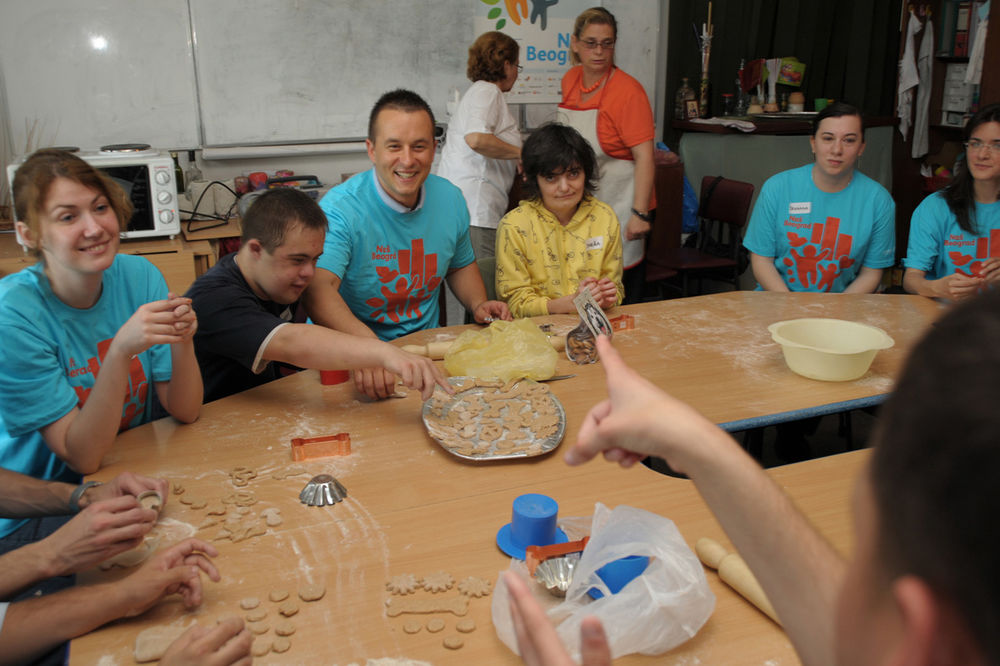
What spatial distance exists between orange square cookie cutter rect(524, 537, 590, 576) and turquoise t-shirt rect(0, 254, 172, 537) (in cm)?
108

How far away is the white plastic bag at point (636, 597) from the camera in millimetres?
1060

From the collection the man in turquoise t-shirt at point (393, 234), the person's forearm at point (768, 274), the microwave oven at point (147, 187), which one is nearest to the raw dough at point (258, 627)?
the man in turquoise t-shirt at point (393, 234)

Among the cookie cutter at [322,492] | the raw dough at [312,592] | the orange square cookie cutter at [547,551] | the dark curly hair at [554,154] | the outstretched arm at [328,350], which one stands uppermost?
the dark curly hair at [554,154]

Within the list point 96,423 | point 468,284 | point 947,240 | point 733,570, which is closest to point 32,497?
point 96,423

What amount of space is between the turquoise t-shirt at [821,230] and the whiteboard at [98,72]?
330 cm

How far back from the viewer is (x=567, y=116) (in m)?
3.95

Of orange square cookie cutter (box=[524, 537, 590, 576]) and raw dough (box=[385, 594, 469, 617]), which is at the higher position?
orange square cookie cutter (box=[524, 537, 590, 576])

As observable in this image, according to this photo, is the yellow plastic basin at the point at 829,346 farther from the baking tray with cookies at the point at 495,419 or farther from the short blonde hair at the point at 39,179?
the short blonde hair at the point at 39,179

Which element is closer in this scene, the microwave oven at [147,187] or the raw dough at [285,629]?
the raw dough at [285,629]

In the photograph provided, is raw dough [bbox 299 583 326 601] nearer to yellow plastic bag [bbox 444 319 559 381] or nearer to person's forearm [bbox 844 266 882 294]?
yellow plastic bag [bbox 444 319 559 381]

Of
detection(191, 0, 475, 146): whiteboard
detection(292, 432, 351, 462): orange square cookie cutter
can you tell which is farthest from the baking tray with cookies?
detection(191, 0, 475, 146): whiteboard

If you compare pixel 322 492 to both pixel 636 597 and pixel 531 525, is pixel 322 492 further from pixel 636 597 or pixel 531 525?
pixel 636 597

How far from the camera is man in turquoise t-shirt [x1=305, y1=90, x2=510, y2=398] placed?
2.51 meters

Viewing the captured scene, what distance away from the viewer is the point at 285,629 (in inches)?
44.0
